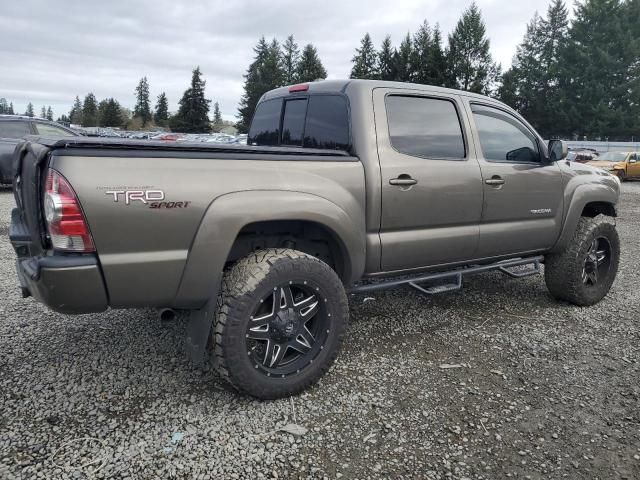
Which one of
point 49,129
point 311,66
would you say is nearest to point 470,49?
point 311,66

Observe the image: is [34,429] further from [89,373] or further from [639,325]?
[639,325]

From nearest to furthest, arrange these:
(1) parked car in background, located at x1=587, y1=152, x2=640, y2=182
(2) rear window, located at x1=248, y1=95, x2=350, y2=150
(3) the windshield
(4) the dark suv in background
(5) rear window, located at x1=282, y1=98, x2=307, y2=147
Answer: (2) rear window, located at x1=248, y1=95, x2=350, y2=150, (5) rear window, located at x1=282, y1=98, x2=307, y2=147, (4) the dark suv in background, (1) parked car in background, located at x1=587, y1=152, x2=640, y2=182, (3) the windshield

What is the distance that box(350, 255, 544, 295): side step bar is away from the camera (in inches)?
140

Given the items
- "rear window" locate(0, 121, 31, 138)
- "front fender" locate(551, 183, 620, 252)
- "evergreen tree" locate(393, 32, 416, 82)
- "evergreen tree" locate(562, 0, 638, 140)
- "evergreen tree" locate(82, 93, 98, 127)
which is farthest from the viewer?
"evergreen tree" locate(82, 93, 98, 127)

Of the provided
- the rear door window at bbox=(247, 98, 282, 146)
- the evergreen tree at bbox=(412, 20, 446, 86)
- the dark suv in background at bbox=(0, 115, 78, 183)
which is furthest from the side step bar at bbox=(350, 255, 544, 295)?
the evergreen tree at bbox=(412, 20, 446, 86)

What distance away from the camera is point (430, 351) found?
3.66 metres

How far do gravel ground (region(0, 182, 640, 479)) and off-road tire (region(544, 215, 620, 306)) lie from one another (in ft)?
1.22

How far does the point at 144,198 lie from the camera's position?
2.40 m

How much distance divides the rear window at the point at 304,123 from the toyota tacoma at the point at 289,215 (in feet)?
0.05

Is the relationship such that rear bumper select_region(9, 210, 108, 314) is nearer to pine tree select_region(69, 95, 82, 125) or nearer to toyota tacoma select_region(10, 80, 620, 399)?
toyota tacoma select_region(10, 80, 620, 399)

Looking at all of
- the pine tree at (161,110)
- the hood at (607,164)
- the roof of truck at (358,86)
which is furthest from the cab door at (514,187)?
the pine tree at (161,110)

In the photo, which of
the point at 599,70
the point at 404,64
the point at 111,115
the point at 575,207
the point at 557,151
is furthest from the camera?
the point at 111,115

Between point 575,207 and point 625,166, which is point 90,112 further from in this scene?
point 575,207

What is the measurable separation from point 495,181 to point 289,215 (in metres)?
1.90
